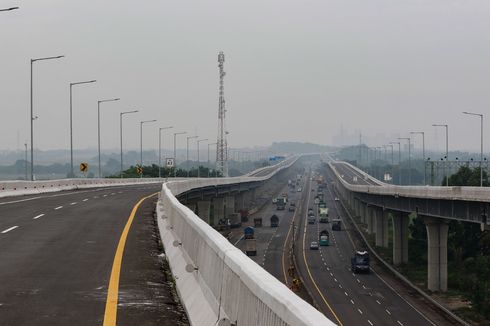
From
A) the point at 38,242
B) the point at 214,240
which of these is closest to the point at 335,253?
the point at 38,242

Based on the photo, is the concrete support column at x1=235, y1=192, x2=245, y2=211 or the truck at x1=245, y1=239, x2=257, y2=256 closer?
the truck at x1=245, y1=239, x2=257, y2=256

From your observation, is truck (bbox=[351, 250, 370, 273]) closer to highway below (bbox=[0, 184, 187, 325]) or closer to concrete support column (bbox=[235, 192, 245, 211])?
highway below (bbox=[0, 184, 187, 325])

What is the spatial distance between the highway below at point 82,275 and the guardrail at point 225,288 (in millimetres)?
456

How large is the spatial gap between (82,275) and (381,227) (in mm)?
111736

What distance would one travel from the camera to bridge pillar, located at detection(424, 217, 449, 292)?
8112 cm

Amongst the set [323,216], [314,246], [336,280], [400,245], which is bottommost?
[336,280]

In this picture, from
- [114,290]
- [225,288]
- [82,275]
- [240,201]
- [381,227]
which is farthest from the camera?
[240,201]

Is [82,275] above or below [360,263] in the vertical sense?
above

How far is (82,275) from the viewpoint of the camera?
1594 centimetres

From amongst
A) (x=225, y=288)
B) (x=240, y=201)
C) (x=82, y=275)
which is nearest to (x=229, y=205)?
(x=240, y=201)

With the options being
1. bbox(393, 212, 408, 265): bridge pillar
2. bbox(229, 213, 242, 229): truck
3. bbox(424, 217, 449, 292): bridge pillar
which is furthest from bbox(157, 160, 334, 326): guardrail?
bbox(229, 213, 242, 229): truck

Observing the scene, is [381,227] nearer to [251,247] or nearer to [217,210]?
[251,247]

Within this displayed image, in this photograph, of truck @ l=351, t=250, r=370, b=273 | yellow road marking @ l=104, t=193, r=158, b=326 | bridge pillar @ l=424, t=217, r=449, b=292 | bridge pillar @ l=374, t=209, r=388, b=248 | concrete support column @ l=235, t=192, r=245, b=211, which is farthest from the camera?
concrete support column @ l=235, t=192, r=245, b=211

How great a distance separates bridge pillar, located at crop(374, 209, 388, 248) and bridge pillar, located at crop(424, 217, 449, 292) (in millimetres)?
36576
